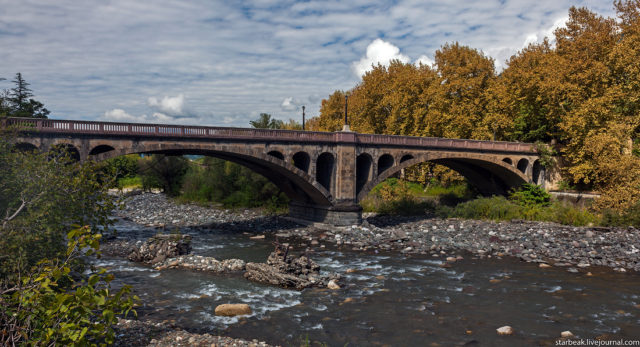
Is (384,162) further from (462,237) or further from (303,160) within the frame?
(462,237)

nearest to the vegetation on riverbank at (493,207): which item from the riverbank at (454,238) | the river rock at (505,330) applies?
the riverbank at (454,238)

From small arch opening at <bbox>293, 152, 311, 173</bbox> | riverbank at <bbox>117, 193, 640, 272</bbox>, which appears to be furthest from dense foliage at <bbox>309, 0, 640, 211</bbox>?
small arch opening at <bbox>293, 152, 311, 173</bbox>

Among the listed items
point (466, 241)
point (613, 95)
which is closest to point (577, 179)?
point (613, 95)

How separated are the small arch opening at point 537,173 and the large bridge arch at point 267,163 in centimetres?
2391

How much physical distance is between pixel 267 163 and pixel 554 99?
28245mm

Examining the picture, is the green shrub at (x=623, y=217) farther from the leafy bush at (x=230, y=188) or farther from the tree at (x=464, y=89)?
the leafy bush at (x=230, y=188)

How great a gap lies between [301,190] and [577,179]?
24.6m

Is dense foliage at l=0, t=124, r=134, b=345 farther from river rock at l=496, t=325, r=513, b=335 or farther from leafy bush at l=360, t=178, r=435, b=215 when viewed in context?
leafy bush at l=360, t=178, r=435, b=215

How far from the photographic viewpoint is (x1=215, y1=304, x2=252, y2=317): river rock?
14.8 m

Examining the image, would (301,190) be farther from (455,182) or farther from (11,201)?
(11,201)

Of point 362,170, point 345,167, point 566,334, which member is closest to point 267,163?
point 345,167

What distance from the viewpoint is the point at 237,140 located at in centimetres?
2964

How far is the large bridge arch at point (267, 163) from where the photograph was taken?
26.5 metres

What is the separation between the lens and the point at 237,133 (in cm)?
2956
